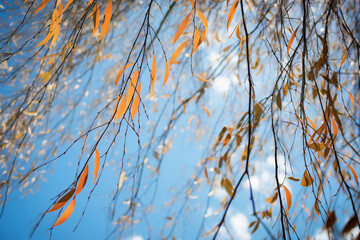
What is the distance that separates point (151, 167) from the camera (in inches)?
63.7

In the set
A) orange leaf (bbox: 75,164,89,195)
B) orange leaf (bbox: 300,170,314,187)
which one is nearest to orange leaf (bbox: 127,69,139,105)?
orange leaf (bbox: 75,164,89,195)

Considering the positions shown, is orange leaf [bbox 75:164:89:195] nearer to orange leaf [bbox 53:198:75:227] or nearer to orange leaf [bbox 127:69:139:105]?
orange leaf [bbox 53:198:75:227]

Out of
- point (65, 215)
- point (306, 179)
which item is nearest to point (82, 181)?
point (65, 215)

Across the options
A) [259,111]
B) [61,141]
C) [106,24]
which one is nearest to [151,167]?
[61,141]

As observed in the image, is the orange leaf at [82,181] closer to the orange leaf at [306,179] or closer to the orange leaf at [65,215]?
the orange leaf at [65,215]

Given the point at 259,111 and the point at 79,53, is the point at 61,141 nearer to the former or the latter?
the point at 79,53

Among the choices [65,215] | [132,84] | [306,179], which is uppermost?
[132,84]

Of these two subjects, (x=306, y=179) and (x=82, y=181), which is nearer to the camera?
(x=82, y=181)

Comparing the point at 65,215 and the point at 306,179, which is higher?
the point at 65,215

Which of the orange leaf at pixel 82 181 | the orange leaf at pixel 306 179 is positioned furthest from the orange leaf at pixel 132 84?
the orange leaf at pixel 306 179

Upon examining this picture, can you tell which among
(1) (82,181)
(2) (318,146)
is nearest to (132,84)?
(1) (82,181)

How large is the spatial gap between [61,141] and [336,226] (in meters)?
1.89

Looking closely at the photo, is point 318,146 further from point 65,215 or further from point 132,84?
point 65,215

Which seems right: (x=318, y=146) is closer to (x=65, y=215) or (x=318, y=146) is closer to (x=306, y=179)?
(x=306, y=179)
